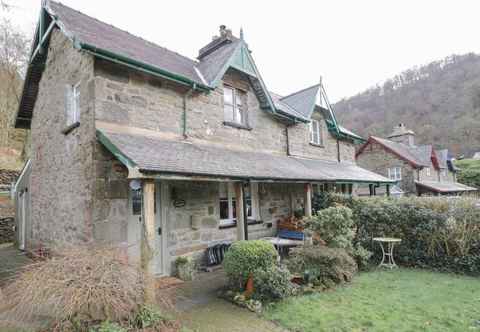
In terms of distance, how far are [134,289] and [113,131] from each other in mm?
4044

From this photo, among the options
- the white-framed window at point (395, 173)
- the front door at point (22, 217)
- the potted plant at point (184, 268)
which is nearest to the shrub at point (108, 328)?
the potted plant at point (184, 268)

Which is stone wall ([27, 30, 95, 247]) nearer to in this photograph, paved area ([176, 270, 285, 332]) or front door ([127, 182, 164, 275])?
front door ([127, 182, 164, 275])

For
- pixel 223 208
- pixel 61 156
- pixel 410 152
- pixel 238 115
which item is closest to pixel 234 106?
pixel 238 115

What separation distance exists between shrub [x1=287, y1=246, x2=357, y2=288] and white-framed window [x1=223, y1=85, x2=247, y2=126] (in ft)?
17.3

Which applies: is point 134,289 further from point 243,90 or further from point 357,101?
point 357,101

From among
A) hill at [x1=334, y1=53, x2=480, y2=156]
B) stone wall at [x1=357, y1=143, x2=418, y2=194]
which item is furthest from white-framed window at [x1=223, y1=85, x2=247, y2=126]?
hill at [x1=334, y1=53, x2=480, y2=156]

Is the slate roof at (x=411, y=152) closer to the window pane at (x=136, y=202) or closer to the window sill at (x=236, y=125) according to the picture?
the window sill at (x=236, y=125)

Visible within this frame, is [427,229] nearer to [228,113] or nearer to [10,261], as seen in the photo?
[228,113]

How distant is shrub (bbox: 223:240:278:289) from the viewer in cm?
588

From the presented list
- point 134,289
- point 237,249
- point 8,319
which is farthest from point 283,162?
point 8,319

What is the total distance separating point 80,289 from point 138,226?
333 cm

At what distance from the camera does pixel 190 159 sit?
689 centimetres

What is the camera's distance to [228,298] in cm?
590

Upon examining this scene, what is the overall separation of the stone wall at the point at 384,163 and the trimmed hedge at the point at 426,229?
817 inches
